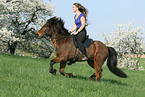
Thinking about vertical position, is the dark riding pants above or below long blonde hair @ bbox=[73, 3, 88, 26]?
below

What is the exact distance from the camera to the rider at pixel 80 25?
8078 millimetres

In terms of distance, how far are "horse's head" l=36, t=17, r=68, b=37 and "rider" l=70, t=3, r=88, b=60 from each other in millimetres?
675

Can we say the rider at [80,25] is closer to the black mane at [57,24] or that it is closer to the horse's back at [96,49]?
the horse's back at [96,49]

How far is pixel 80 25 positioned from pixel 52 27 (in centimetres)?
119

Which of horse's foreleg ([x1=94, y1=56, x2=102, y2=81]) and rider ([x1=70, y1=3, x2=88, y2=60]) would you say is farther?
horse's foreleg ([x1=94, y1=56, x2=102, y2=81])

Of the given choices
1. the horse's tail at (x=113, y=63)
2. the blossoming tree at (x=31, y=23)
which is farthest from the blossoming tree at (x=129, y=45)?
the horse's tail at (x=113, y=63)

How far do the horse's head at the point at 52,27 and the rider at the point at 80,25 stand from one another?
0.68 m

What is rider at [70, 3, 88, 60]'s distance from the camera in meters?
8.08

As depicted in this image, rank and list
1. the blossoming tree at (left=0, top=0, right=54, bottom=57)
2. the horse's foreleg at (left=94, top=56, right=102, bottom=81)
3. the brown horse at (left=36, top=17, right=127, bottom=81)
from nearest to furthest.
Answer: the brown horse at (left=36, top=17, right=127, bottom=81) < the horse's foreleg at (left=94, top=56, right=102, bottom=81) < the blossoming tree at (left=0, top=0, right=54, bottom=57)

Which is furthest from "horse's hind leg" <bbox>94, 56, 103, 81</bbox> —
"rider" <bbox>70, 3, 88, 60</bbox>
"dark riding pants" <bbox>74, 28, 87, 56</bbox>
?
"dark riding pants" <bbox>74, 28, 87, 56</bbox>

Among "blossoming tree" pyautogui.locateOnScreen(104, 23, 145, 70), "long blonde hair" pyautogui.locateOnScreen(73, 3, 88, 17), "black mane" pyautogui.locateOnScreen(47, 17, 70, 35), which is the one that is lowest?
"blossoming tree" pyautogui.locateOnScreen(104, 23, 145, 70)

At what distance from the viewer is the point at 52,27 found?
27.8ft

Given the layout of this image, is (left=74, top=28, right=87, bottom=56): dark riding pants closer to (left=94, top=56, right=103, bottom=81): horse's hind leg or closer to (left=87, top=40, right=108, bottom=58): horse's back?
(left=87, top=40, right=108, bottom=58): horse's back

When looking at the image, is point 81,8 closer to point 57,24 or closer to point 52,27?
point 57,24
